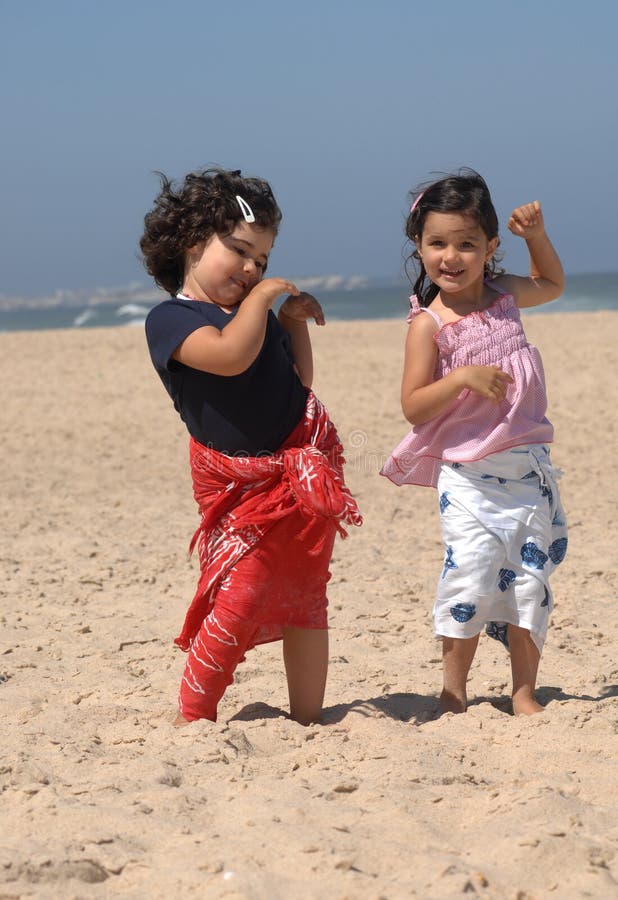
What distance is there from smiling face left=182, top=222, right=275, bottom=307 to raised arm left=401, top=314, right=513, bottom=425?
1.67 ft

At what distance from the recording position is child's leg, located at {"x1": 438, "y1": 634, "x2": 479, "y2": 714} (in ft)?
10.9

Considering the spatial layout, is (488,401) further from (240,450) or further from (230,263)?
(230,263)

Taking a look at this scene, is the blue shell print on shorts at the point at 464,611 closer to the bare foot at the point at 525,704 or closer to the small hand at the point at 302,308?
the bare foot at the point at 525,704

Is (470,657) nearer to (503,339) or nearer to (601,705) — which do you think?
(601,705)

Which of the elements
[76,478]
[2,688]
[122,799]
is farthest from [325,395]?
[122,799]

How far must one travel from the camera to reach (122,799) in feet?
8.48

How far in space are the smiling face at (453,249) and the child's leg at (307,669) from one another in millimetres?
1121

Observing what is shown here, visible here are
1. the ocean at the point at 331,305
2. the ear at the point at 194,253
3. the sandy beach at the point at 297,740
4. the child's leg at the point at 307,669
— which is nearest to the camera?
the sandy beach at the point at 297,740

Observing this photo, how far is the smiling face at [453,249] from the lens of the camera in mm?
3213

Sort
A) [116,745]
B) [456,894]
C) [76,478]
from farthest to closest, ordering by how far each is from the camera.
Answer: [76,478], [116,745], [456,894]

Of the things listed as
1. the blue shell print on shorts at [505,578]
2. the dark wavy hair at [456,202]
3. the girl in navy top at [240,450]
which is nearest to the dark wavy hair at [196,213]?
the girl in navy top at [240,450]

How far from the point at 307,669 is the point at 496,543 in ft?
2.24

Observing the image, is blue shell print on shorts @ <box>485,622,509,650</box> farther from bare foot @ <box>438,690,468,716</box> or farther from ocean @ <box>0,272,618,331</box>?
ocean @ <box>0,272,618,331</box>

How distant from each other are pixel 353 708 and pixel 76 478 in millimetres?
5225
